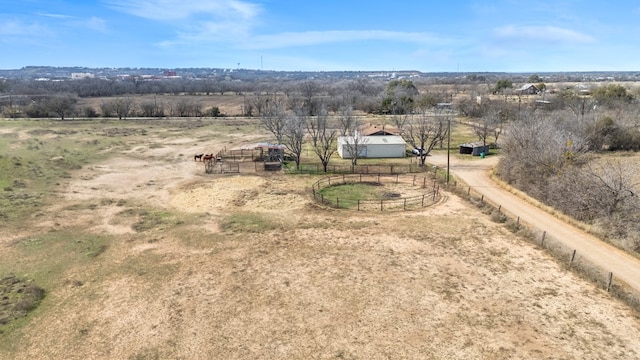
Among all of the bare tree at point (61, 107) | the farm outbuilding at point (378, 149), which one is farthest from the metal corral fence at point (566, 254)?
the bare tree at point (61, 107)

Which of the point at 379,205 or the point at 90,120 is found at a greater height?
the point at 90,120

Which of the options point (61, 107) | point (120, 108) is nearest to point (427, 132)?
point (120, 108)

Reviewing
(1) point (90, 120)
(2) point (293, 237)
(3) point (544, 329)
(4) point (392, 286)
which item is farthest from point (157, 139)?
(3) point (544, 329)

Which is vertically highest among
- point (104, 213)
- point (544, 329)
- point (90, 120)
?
point (90, 120)

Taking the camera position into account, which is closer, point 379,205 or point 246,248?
point 246,248

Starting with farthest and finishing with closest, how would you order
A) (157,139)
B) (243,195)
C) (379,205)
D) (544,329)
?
1. (157,139)
2. (243,195)
3. (379,205)
4. (544,329)

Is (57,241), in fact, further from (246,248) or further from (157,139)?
(157,139)
